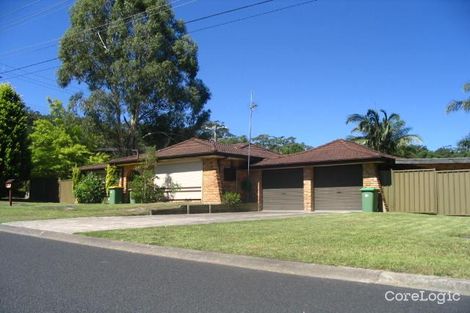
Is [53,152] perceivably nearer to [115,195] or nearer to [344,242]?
[115,195]

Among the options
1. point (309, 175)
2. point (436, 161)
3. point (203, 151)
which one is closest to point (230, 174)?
point (203, 151)

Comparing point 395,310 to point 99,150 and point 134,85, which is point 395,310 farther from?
point 99,150

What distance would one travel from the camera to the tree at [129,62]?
1465 inches

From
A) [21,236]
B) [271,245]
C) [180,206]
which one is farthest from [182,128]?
[271,245]

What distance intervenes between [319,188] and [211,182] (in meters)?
5.80

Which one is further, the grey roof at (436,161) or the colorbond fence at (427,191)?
the grey roof at (436,161)

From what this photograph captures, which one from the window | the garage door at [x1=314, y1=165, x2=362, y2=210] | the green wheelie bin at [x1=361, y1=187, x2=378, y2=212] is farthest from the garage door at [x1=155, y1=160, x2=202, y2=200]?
the green wheelie bin at [x1=361, y1=187, x2=378, y2=212]

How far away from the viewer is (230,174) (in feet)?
91.8

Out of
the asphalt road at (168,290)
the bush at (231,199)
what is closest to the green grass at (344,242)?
the asphalt road at (168,290)

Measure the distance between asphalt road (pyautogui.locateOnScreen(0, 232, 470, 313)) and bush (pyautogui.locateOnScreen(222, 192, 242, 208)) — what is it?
16609 millimetres

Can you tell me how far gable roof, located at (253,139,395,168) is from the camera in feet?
74.7

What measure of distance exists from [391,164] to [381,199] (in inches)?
76.8

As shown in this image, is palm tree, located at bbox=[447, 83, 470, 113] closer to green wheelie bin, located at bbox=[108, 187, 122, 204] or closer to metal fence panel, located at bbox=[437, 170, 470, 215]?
metal fence panel, located at bbox=[437, 170, 470, 215]

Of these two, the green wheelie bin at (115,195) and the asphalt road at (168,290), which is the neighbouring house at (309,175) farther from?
the asphalt road at (168,290)
